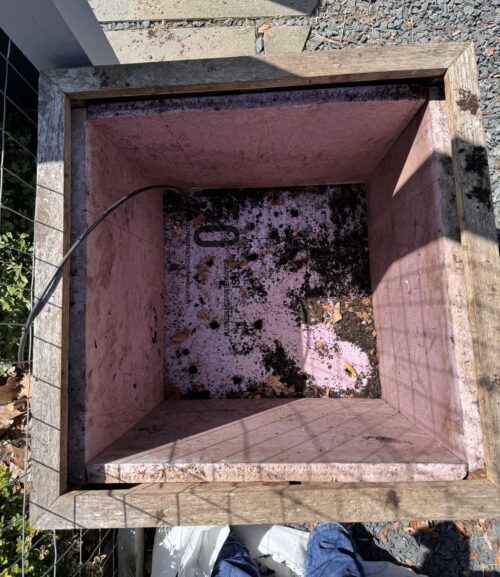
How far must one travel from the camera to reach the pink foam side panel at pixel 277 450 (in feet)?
4.65

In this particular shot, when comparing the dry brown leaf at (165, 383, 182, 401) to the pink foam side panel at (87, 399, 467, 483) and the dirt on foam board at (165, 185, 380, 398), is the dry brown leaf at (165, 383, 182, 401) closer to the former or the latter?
the dirt on foam board at (165, 185, 380, 398)

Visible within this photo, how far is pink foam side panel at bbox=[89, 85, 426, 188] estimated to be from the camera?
1610 mm

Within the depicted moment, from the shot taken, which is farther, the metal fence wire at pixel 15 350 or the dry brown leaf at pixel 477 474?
the metal fence wire at pixel 15 350

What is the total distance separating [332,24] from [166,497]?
3.29 metres

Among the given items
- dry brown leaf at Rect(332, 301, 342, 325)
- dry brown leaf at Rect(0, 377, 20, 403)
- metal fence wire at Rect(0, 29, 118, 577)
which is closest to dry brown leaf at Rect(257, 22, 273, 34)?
metal fence wire at Rect(0, 29, 118, 577)

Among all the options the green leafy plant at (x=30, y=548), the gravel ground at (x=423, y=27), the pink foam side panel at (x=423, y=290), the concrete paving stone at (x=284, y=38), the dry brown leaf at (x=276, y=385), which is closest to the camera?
the pink foam side panel at (x=423, y=290)

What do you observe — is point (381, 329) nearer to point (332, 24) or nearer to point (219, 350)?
point (219, 350)

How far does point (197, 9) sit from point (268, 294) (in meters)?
2.32

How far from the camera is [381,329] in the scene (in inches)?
92.7

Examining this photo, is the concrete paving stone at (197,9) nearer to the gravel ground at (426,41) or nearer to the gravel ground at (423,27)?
the gravel ground at (426,41)

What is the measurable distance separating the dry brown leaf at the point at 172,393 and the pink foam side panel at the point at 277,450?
0.36m

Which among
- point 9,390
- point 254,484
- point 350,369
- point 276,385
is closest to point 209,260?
point 276,385

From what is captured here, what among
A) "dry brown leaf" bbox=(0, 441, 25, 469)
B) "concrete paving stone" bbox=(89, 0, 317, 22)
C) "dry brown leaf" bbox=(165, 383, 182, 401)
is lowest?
"dry brown leaf" bbox=(0, 441, 25, 469)

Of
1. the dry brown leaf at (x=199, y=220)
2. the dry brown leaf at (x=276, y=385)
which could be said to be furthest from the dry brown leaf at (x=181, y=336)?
the dry brown leaf at (x=199, y=220)
